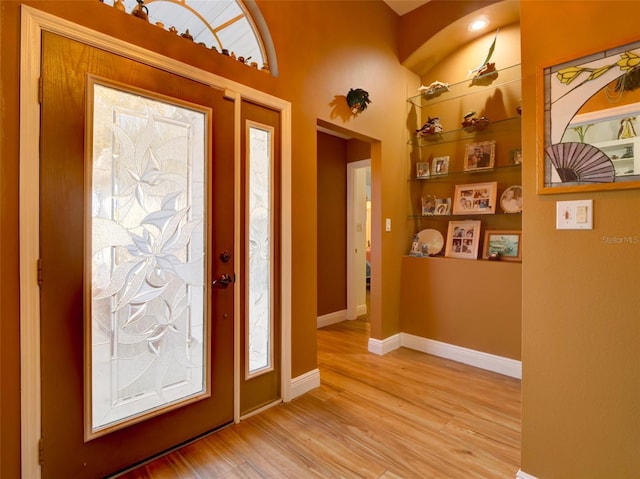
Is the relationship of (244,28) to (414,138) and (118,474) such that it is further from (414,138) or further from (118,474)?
(118,474)

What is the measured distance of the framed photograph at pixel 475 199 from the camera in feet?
9.71

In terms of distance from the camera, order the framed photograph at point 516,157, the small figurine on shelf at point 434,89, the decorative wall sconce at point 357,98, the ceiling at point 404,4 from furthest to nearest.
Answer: the small figurine on shelf at point 434,89 → the ceiling at point 404,4 → the framed photograph at point 516,157 → the decorative wall sconce at point 357,98

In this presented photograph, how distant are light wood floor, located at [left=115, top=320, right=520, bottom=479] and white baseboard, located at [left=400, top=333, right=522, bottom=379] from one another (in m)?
0.09

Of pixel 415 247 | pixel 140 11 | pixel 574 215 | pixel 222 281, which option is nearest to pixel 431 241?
pixel 415 247

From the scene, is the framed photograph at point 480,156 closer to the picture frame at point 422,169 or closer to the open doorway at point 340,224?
the picture frame at point 422,169

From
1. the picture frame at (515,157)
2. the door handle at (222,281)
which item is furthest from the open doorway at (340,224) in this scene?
the door handle at (222,281)

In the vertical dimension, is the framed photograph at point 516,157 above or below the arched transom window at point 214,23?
below

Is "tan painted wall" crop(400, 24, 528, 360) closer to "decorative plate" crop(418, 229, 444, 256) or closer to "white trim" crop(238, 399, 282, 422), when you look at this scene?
"decorative plate" crop(418, 229, 444, 256)

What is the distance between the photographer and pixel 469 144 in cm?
315

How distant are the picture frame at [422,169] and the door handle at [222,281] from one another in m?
2.37

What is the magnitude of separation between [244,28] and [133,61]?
0.87m

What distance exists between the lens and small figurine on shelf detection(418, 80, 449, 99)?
3.22 meters

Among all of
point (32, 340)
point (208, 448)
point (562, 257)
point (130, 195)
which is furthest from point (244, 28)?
point (208, 448)

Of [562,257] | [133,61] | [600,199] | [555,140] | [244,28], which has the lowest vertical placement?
[562,257]
